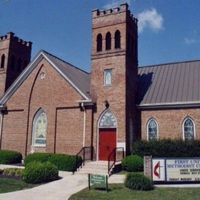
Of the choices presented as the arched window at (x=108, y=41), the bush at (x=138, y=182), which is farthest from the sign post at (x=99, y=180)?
the arched window at (x=108, y=41)

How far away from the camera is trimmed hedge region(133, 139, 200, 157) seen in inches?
834

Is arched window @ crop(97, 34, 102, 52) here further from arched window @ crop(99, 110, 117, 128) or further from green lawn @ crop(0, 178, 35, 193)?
green lawn @ crop(0, 178, 35, 193)

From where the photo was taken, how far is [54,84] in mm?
26750

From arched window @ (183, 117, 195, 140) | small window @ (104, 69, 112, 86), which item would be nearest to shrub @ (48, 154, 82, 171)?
small window @ (104, 69, 112, 86)

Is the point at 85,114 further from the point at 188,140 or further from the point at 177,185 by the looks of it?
the point at 177,185

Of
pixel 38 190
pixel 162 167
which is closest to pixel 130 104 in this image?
pixel 162 167

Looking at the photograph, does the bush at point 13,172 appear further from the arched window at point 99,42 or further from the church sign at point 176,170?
the arched window at point 99,42

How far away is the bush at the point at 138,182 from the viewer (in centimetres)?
1494

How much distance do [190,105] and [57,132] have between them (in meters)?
10.7

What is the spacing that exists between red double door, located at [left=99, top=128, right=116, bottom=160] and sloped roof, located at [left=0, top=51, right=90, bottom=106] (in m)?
3.10

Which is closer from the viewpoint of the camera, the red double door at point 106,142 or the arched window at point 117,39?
the red double door at point 106,142

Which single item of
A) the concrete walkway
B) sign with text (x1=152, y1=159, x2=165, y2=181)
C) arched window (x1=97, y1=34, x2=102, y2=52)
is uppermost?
arched window (x1=97, y1=34, x2=102, y2=52)

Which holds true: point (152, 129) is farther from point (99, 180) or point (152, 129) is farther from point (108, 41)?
point (99, 180)

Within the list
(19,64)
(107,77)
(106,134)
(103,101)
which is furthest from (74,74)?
(19,64)
